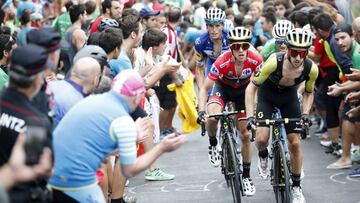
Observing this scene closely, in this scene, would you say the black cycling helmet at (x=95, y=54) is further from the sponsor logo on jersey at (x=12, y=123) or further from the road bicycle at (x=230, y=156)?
the sponsor logo on jersey at (x=12, y=123)

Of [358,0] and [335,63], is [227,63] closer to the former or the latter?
[335,63]

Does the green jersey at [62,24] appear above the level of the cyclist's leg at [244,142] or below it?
above

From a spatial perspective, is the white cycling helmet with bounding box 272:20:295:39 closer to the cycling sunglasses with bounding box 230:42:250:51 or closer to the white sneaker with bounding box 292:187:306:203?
the cycling sunglasses with bounding box 230:42:250:51

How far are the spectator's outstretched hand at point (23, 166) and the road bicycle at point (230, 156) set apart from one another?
16.1 feet

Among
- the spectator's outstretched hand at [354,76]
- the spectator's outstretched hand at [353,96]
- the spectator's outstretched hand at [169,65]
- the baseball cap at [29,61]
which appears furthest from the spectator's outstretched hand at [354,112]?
the baseball cap at [29,61]

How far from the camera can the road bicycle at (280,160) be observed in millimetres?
9977

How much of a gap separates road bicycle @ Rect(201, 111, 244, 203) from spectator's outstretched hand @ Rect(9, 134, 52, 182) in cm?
492

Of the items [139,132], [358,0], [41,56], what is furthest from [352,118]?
[358,0]

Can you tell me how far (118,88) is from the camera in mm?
7035

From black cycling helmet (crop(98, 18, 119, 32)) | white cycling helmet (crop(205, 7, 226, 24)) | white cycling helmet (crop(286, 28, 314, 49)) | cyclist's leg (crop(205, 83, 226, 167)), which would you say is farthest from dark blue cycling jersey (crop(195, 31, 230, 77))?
white cycling helmet (crop(286, 28, 314, 49))

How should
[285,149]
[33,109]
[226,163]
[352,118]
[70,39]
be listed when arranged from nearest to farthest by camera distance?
1. [33,109]
2. [285,149]
3. [226,163]
4. [352,118]
5. [70,39]

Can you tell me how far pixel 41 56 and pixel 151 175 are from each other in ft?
22.5

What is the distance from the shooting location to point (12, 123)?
6293 mm

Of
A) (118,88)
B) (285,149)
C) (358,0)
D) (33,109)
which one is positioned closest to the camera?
(33,109)
